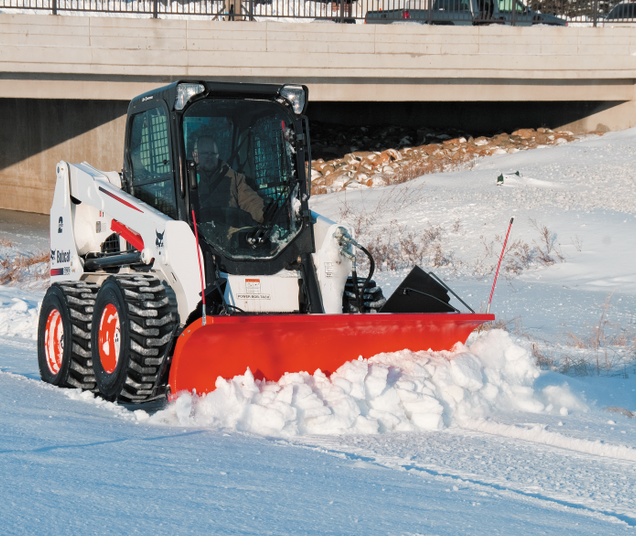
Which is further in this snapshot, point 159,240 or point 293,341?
point 159,240

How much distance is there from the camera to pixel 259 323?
205 inches

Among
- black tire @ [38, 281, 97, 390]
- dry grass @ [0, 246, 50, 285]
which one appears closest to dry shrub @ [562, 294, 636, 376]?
black tire @ [38, 281, 97, 390]

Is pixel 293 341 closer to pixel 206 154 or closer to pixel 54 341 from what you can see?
pixel 206 154

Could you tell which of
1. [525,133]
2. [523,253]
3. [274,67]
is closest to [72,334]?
[523,253]

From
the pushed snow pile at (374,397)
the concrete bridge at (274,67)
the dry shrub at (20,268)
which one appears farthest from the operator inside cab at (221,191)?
the concrete bridge at (274,67)

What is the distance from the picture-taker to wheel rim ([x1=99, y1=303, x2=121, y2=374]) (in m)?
5.70

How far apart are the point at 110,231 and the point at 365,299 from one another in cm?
226

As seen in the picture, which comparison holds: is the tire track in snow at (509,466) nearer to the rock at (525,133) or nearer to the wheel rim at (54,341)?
the wheel rim at (54,341)

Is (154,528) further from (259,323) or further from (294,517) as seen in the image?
(259,323)

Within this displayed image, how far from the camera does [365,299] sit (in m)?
6.63

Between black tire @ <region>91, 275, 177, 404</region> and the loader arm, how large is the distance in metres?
0.17

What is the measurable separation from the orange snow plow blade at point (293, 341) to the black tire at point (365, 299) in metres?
0.67

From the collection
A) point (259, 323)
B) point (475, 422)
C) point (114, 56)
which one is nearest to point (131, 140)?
point (259, 323)

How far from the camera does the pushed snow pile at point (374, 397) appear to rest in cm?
507
